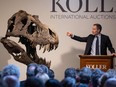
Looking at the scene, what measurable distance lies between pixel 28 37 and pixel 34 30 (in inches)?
8.2

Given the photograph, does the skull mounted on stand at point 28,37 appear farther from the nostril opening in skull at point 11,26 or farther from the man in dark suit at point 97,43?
the man in dark suit at point 97,43

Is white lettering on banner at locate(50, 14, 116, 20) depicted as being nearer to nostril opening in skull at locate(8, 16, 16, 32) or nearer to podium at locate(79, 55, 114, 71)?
nostril opening in skull at locate(8, 16, 16, 32)

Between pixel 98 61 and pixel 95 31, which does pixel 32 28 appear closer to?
pixel 95 31

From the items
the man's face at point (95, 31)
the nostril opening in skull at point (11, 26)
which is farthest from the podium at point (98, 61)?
the nostril opening in skull at point (11, 26)

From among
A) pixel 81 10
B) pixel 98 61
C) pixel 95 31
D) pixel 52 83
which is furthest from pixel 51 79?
pixel 81 10

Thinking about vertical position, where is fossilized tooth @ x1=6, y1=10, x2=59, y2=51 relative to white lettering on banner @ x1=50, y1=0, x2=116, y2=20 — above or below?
below

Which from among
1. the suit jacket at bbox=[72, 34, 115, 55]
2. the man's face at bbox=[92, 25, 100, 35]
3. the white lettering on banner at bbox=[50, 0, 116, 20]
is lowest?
the suit jacket at bbox=[72, 34, 115, 55]

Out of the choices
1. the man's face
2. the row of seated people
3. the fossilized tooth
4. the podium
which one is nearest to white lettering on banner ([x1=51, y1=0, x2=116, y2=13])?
the fossilized tooth

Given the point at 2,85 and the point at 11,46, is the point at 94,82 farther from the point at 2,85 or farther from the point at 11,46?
the point at 11,46

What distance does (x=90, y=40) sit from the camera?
6266 mm

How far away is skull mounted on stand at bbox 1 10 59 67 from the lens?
6984 millimetres

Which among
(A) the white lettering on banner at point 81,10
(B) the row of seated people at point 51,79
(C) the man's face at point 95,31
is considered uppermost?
(A) the white lettering on banner at point 81,10

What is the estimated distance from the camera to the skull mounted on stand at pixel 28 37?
6984mm

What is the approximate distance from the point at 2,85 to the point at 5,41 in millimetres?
5553
